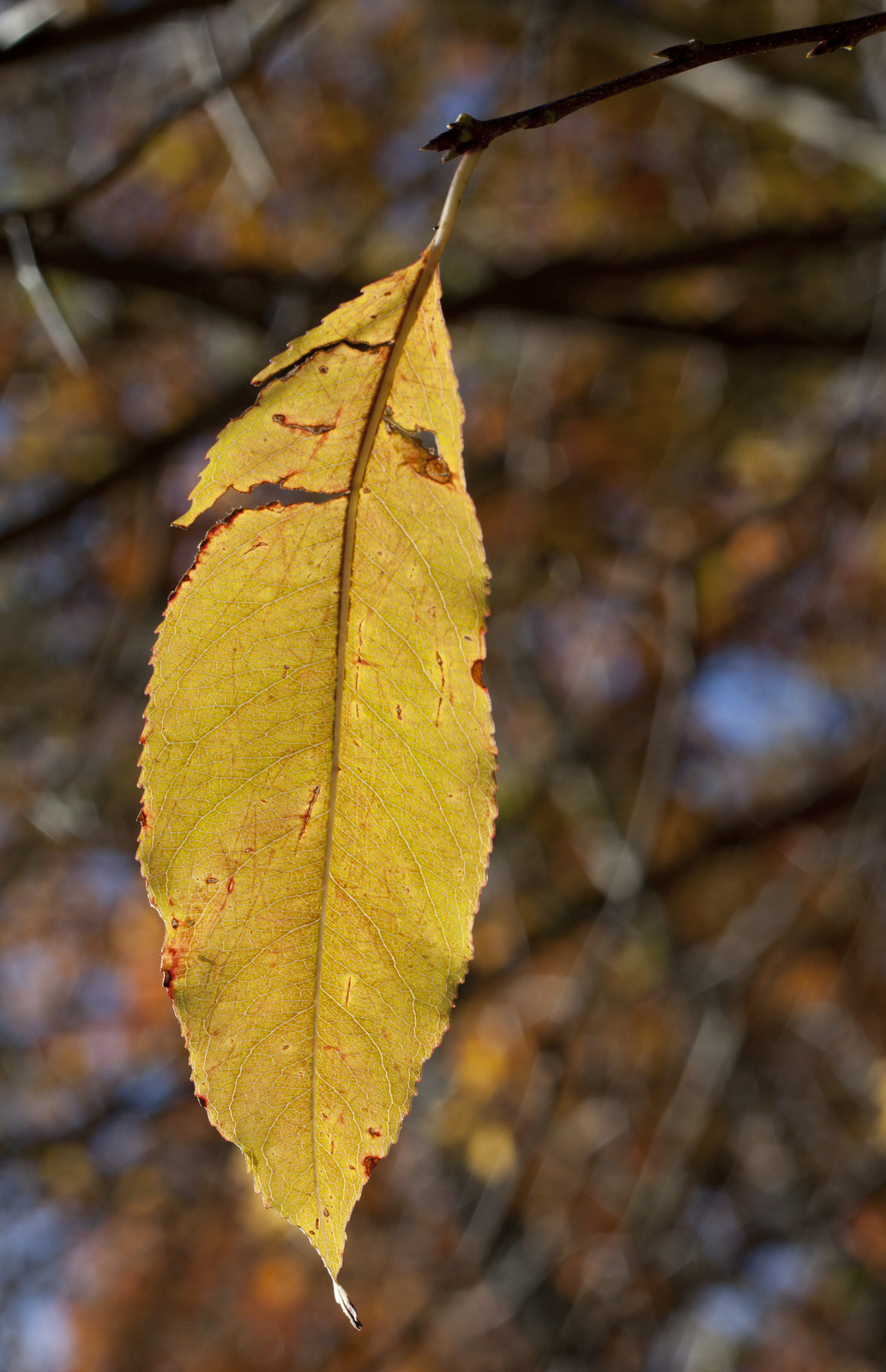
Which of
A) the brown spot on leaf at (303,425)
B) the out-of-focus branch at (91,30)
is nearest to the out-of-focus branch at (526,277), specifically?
the out-of-focus branch at (91,30)

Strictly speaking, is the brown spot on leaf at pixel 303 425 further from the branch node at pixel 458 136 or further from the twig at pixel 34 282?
the twig at pixel 34 282

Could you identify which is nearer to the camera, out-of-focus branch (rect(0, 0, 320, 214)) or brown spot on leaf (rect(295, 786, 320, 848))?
brown spot on leaf (rect(295, 786, 320, 848))

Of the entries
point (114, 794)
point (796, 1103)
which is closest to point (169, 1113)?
point (114, 794)

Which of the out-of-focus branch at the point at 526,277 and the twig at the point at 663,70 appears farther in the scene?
the out-of-focus branch at the point at 526,277

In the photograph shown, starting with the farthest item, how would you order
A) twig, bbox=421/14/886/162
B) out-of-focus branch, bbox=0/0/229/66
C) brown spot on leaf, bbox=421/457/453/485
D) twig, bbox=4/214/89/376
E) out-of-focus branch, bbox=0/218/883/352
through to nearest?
out-of-focus branch, bbox=0/218/883/352 → twig, bbox=4/214/89/376 → out-of-focus branch, bbox=0/0/229/66 → brown spot on leaf, bbox=421/457/453/485 → twig, bbox=421/14/886/162

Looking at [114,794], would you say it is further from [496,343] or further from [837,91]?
[837,91]

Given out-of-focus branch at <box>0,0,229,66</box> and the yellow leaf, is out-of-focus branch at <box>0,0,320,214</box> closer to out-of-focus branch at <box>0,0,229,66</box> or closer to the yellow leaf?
out-of-focus branch at <box>0,0,229,66</box>

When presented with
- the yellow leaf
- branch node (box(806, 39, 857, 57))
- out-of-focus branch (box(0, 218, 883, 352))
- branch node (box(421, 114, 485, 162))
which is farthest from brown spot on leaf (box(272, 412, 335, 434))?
out-of-focus branch (box(0, 218, 883, 352))
